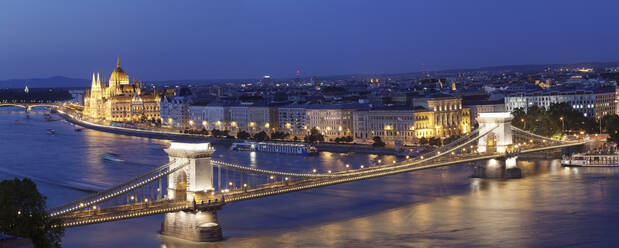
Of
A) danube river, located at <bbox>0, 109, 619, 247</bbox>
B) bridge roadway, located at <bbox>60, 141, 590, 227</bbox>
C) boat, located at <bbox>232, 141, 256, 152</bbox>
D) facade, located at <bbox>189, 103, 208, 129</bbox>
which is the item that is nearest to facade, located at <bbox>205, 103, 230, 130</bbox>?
facade, located at <bbox>189, 103, 208, 129</bbox>

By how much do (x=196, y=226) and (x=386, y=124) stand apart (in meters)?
17.7

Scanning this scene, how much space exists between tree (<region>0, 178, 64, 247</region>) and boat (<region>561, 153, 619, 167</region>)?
13.6 metres

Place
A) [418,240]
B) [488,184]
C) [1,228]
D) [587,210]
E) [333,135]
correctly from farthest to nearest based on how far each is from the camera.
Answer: [333,135] → [488,184] → [587,210] → [418,240] → [1,228]

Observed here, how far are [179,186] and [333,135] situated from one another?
61.6 feet

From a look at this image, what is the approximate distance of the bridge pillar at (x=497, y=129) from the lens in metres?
20.4

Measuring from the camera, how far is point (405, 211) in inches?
571

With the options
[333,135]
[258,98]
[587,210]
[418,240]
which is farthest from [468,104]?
[418,240]

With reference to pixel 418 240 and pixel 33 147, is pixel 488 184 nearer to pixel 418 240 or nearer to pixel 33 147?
pixel 418 240

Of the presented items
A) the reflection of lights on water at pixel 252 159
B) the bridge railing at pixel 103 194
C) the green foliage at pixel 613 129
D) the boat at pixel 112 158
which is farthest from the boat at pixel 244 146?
the bridge railing at pixel 103 194

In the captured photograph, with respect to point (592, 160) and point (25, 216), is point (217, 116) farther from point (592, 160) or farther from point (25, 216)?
point (25, 216)

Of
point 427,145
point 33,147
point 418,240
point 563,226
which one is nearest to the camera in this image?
point 418,240

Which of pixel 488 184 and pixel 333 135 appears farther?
pixel 333 135

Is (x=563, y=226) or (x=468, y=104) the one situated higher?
(x=468, y=104)

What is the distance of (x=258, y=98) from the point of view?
135 ft
